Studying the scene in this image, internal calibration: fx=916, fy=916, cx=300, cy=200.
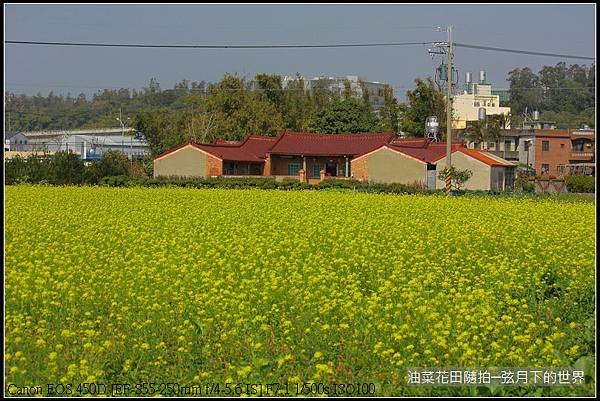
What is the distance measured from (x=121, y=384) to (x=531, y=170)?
184ft

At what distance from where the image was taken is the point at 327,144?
54.0 meters


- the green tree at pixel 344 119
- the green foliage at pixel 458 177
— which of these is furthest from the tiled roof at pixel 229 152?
the green tree at pixel 344 119

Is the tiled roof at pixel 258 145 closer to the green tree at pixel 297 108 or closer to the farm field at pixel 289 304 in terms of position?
the green tree at pixel 297 108

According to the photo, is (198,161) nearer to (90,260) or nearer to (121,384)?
(90,260)

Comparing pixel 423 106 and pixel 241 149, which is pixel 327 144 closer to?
pixel 241 149

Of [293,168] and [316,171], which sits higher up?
[293,168]

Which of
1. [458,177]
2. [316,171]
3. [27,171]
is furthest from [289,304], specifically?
[316,171]

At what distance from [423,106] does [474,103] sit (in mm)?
29682

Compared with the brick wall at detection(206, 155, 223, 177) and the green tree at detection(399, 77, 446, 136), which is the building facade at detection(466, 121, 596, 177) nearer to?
the green tree at detection(399, 77, 446, 136)

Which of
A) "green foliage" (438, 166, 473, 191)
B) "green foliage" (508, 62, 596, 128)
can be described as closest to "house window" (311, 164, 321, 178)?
"green foliage" (438, 166, 473, 191)

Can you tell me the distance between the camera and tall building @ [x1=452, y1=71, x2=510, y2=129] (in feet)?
297

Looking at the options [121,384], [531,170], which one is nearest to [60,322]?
[121,384]

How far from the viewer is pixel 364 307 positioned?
9281mm

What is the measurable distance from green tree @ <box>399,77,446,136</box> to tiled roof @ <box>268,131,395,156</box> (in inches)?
577
